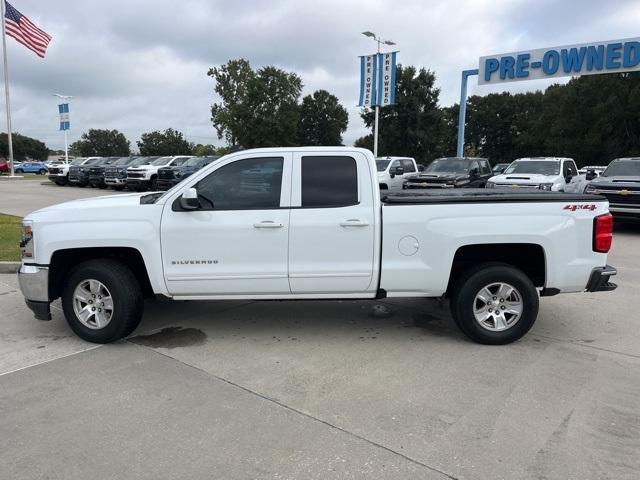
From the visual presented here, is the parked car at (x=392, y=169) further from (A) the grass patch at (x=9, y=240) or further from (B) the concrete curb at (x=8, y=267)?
(B) the concrete curb at (x=8, y=267)

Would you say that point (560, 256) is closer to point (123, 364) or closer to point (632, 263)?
point (123, 364)

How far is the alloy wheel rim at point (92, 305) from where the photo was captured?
4988mm

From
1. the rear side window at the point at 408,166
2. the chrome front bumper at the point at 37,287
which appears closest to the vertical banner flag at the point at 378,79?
the rear side window at the point at 408,166

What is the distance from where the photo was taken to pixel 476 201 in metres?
4.84

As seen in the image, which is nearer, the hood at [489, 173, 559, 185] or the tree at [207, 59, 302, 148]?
the hood at [489, 173, 559, 185]

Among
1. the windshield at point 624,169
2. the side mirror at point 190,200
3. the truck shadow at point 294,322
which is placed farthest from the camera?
the windshield at point 624,169

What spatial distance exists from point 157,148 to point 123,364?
106310 millimetres

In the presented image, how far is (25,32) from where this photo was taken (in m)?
29.8

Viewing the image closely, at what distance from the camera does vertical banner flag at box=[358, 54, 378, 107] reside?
27953mm

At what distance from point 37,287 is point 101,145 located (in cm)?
14337

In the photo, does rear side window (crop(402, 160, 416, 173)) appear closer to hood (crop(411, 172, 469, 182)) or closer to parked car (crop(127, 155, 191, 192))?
hood (crop(411, 172, 469, 182))

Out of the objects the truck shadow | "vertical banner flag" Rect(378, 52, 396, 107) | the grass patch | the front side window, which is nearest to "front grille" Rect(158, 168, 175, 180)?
the grass patch

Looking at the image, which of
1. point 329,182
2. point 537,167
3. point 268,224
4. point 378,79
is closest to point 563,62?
point 537,167

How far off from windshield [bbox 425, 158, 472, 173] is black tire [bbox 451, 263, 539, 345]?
12.6m
